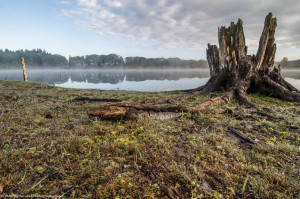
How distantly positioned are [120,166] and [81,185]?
2.07 feet

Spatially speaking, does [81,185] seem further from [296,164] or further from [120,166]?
[296,164]

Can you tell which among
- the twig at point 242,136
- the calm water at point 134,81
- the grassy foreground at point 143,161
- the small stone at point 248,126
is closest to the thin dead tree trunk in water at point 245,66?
the small stone at point 248,126

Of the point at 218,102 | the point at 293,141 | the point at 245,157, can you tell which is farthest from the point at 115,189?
the point at 218,102

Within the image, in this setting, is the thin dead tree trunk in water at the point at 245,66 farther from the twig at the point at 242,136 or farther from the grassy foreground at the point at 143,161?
the grassy foreground at the point at 143,161

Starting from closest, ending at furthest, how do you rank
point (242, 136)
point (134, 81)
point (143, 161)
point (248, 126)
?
point (143, 161)
point (242, 136)
point (248, 126)
point (134, 81)

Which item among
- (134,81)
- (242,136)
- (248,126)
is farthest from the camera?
(134,81)

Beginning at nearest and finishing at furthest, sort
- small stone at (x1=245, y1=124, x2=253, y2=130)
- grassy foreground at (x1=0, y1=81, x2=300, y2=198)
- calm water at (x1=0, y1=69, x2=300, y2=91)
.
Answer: grassy foreground at (x1=0, y1=81, x2=300, y2=198) < small stone at (x1=245, y1=124, x2=253, y2=130) < calm water at (x1=0, y1=69, x2=300, y2=91)

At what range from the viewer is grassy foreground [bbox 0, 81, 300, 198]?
200 centimetres

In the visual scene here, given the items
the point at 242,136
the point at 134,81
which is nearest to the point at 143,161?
the point at 242,136

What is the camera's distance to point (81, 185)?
2.03 metres

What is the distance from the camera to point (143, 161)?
2592mm

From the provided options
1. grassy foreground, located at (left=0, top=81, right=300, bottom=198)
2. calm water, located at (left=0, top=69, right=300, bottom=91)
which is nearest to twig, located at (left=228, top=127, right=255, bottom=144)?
grassy foreground, located at (left=0, top=81, right=300, bottom=198)

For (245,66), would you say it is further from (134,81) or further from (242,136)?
(134,81)

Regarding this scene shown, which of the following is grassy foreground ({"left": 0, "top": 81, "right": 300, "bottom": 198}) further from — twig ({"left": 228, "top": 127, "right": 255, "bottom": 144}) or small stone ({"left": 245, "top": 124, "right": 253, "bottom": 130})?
small stone ({"left": 245, "top": 124, "right": 253, "bottom": 130})
